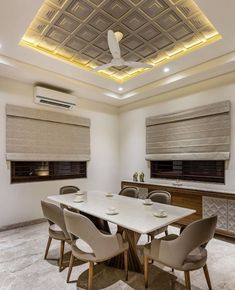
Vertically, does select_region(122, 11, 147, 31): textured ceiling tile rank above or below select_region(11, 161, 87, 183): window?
above

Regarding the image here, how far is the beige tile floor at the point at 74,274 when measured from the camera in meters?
2.20

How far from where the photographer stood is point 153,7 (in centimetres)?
258

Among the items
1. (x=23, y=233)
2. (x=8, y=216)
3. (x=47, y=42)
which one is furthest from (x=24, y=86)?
(x=23, y=233)

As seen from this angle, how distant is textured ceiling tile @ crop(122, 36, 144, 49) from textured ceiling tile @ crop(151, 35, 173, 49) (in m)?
0.22

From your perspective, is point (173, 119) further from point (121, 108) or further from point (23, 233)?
point (23, 233)

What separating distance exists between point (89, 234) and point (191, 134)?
318 cm

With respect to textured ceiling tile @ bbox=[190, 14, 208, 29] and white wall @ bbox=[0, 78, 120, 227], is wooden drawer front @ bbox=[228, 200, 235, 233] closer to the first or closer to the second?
textured ceiling tile @ bbox=[190, 14, 208, 29]

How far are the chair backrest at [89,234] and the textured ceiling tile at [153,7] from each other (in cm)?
265

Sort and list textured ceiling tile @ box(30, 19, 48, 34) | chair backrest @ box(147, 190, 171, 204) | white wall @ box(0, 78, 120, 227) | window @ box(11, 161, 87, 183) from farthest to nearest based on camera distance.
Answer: window @ box(11, 161, 87, 183) → white wall @ box(0, 78, 120, 227) → chair backrest @ box(147, 190, 171, 204) → textured ceiling tile @ box(30, 19, 48, 34)

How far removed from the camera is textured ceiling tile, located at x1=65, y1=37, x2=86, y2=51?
3244 mm

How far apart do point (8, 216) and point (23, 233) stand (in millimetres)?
500

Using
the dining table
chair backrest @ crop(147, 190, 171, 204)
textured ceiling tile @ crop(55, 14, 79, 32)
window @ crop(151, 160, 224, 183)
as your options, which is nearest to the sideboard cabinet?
window @ crop(151, 160, 224, 183)

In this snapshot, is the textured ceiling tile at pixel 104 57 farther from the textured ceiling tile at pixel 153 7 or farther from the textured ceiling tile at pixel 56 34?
the textured ceiling tile at pixel 153 7

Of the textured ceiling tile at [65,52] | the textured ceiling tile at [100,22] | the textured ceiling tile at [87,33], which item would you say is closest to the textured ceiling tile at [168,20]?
the textured ceiling tile at [100,22]
